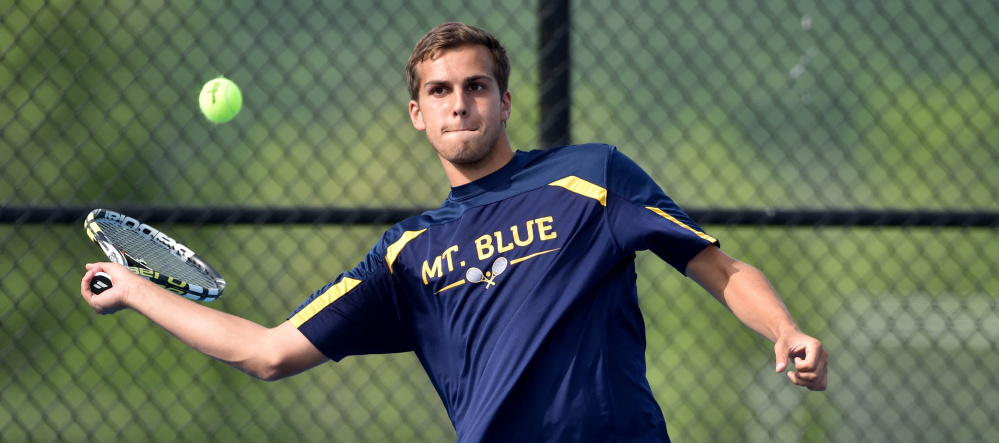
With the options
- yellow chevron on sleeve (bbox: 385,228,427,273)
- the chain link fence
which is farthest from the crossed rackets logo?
the chain link fence

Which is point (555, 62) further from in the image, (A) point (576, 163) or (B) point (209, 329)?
(B) point (209, 329)

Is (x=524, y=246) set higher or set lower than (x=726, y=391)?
higher

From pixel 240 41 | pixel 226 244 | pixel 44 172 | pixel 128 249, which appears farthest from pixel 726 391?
pixel 128 249

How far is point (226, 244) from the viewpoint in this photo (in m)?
6.42

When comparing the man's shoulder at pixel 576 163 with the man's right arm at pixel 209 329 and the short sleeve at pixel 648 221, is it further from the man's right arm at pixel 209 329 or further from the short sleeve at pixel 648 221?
the man's right arm at pixel 209 329

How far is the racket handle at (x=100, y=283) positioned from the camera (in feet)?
6.43

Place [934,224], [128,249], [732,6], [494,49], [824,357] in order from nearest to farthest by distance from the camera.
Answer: [824,357], [494,49], [128,249], [934,224], [732,6]

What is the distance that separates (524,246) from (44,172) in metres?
5.68

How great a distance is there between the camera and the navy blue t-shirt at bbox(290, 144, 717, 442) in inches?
66.5

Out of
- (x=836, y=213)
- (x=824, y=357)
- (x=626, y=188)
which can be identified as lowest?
(x=836, y=213)

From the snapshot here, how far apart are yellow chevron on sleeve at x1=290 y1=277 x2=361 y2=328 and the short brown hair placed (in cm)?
41

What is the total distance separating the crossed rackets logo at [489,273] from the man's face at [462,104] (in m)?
0.21

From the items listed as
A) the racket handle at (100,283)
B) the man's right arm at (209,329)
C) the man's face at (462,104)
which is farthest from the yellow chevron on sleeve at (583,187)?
the racket handle at (100,283)

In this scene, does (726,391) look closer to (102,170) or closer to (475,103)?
(102,170)
